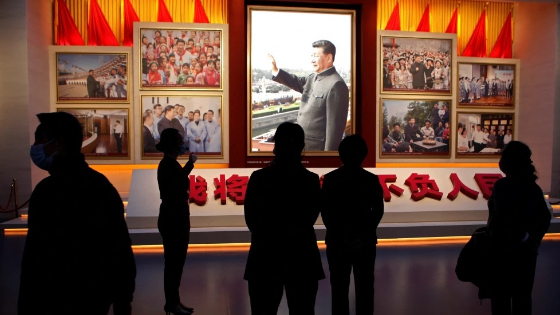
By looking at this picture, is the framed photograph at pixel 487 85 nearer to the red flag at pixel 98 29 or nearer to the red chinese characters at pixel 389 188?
the red chinese characters at pixel 389 188

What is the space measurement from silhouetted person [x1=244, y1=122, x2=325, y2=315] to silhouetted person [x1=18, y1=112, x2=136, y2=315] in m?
0.88

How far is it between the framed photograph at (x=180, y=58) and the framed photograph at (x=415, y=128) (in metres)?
4.66

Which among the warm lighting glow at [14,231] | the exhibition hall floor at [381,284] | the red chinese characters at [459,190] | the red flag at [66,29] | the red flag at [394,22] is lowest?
the warm lighting glow at [14,231]

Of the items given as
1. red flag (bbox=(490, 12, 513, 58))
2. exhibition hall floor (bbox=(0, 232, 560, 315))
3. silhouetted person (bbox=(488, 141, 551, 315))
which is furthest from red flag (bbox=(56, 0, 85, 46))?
red flag (bbox=(490, 12, 513, 58))

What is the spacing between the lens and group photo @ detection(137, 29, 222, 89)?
1074cm

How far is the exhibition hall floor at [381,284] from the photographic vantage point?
14.4ft

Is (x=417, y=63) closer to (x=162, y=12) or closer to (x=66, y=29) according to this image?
(x=162, y=12)

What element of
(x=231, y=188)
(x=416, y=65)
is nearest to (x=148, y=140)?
(x=231, y=188)

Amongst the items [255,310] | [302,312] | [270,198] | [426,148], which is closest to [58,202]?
[270,198]

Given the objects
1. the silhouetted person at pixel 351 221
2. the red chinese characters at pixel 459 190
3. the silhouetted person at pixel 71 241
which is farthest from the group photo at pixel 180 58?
the silhouetted person at pixel 71 241

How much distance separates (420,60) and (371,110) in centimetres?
211

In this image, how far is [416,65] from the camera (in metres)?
11.8

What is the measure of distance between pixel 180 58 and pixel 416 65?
6402mm

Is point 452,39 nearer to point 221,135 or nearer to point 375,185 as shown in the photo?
point 221,135
